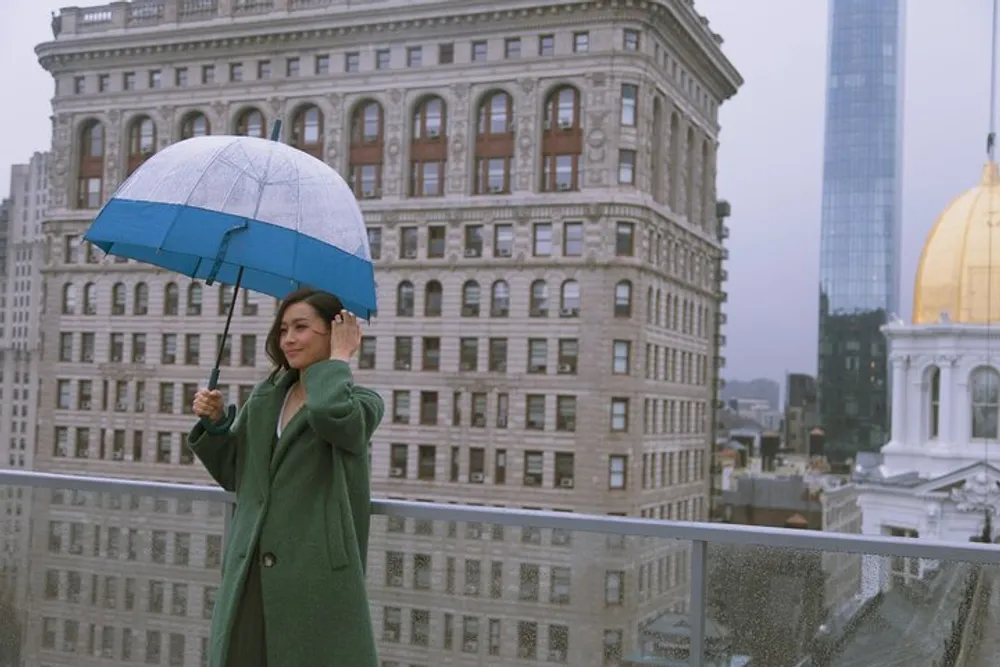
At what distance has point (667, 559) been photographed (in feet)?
9.20

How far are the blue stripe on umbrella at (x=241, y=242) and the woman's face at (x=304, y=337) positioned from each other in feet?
0.60

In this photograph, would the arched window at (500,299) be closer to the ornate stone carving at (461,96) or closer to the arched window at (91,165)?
the ornate stone carving at (461,96)

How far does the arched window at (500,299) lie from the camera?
27.5 meters

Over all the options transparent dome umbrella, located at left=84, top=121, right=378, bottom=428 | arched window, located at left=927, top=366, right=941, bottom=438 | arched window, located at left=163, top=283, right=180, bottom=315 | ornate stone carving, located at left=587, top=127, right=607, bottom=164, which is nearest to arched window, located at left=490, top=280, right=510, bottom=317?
ornate stone carving, located at left=587, top=127, right=607, bottom=164

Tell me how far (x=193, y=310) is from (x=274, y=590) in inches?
1165

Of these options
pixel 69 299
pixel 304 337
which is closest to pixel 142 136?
pixel 69 299

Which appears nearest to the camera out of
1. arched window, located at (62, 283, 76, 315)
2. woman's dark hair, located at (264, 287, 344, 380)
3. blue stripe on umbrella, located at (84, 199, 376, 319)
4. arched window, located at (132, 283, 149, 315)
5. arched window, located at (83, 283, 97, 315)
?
A: woman's dark hair, located at (264, 287, 344, 380)

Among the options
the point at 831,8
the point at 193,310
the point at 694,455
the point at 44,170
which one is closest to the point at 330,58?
the point at 193,310

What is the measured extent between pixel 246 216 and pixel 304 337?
46cm

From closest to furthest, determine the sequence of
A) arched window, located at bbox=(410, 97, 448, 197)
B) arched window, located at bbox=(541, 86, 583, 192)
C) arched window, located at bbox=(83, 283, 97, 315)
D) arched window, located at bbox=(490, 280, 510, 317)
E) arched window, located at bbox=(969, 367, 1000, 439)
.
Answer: arched window, located at bbox=(969, 367, 1000, 439), arched window, located at bbox=(541, 86, 583, 192), arched window, located at bbox=(490, 280, 510, 317), arched window, located at bbox=(410, 97, 448, 197), arched window, located at bbox=(83, 283, 97, 315)

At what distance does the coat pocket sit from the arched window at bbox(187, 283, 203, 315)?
29.5 metres

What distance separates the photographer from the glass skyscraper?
54031mm

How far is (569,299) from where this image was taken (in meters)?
27.0

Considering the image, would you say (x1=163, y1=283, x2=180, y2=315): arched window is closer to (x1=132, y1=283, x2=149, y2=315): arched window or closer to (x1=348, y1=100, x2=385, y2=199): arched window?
(x1=132, y1=283, x2=149, y2=315): arched window
